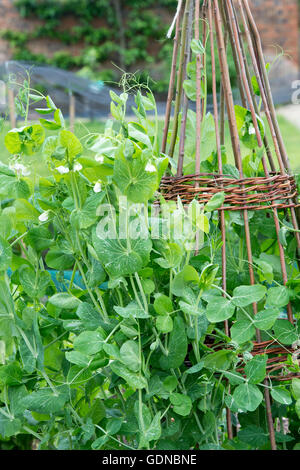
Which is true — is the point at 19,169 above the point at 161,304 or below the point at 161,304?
above

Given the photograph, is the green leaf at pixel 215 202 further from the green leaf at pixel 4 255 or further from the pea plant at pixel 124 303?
the green leaf at pixel 4 255

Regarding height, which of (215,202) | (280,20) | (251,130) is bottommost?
(215,202)

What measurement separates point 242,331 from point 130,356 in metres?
0.15

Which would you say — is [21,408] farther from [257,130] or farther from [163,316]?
[257,130]

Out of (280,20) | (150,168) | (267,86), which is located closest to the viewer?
(150,168)

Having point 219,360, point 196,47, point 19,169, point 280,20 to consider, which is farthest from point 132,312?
point 280,20

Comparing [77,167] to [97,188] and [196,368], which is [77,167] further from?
[196,368]

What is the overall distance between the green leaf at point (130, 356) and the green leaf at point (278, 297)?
0.63ft

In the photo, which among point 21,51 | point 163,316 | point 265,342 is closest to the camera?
point 163,316

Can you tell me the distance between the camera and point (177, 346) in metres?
0.66

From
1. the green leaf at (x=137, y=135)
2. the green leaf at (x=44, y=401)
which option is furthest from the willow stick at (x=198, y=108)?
the green leaf at (x=44, y=401)

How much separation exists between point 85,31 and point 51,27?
0.45 meters

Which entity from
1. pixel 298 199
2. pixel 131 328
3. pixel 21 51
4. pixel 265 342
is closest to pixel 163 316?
pixel 131 328
